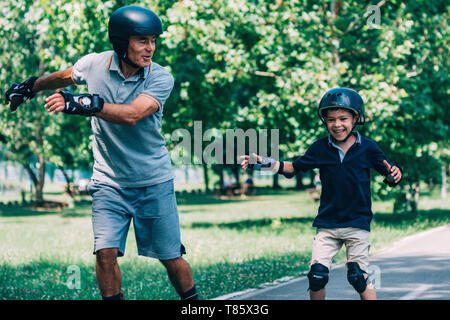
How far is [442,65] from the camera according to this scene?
45.1 feet

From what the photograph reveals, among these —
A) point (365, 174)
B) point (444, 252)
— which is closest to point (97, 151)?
point (365, 174)

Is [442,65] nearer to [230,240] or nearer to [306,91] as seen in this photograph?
[306,91]

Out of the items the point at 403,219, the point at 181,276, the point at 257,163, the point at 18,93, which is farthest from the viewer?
the point at 403,219

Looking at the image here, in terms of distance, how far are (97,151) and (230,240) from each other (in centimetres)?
891

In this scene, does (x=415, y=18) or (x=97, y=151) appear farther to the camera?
(x=415, y=18)

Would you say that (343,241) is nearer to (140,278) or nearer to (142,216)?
(142,216)

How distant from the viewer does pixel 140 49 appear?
4.12 m

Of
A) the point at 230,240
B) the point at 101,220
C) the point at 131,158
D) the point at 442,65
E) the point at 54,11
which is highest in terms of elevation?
the point at 54,11

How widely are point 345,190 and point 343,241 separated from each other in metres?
0.37

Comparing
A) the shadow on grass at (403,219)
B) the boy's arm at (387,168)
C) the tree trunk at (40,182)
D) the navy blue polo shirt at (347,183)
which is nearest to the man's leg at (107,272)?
the navy blue polo shirt at (347,183)

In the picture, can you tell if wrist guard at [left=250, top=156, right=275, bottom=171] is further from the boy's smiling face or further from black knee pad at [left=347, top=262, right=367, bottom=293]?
black knee pad at [left=347, top=262, right=367, bottom=293]

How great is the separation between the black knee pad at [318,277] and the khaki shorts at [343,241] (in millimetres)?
52

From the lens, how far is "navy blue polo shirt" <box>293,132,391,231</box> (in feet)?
15.4

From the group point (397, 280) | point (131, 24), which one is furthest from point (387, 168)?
point (397, 280)
